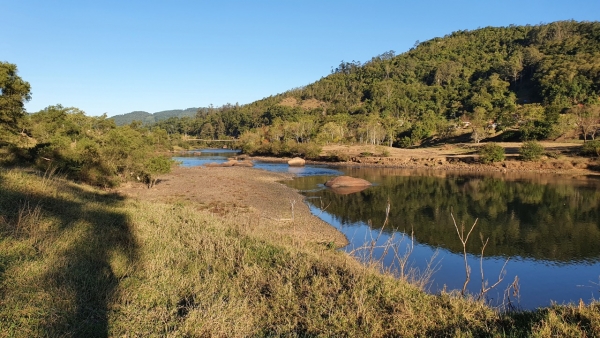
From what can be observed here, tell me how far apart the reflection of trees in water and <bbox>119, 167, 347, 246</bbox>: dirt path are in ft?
10.5

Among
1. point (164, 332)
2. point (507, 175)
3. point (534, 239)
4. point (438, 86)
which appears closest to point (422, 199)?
point (534, 239)

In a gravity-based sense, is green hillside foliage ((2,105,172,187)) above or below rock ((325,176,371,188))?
above

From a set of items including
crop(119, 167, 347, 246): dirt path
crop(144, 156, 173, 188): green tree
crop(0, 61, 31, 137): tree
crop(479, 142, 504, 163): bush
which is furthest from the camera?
crop(479, 142, 504, 163): bush

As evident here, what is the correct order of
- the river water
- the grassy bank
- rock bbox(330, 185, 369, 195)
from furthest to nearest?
1. rock bbox(330, 185, 369, 195)
2. the river water
3. the grassy bank

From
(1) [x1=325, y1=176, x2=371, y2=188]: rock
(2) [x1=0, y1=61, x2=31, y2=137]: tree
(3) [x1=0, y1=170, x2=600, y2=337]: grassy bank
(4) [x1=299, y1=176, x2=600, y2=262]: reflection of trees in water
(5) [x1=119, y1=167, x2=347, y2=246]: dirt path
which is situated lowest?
(4) [x1=299, y1=176, x2=600, y2=262]: reflection of trees in water

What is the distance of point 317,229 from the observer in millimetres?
21422

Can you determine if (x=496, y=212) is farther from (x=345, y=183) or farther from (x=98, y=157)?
(x=98, y=157)

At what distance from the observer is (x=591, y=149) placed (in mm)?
52875

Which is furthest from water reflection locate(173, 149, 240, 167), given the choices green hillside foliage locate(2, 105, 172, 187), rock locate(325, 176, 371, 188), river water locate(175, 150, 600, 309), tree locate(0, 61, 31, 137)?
river water locate(175, 150, 600, 309)

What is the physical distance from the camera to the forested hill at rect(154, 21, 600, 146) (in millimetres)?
84250

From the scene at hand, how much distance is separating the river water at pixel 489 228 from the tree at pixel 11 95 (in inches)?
881

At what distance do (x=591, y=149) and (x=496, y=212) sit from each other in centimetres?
3643

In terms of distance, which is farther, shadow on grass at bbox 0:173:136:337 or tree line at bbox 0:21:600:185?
tree line at bbox 0:21:600:185

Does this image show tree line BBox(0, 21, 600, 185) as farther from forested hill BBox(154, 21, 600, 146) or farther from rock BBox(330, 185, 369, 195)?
rock BBox(330, 185, 369, 195)
